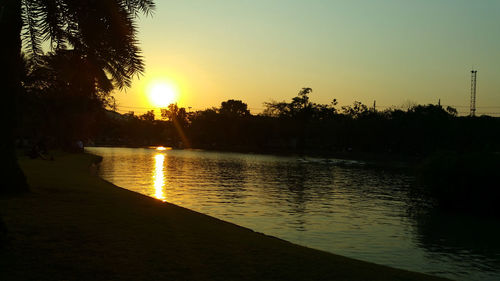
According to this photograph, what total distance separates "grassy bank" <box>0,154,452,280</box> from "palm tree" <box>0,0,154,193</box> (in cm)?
242

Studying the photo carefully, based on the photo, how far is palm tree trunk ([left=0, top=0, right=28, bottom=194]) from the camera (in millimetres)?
14125

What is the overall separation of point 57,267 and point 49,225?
3.16 m

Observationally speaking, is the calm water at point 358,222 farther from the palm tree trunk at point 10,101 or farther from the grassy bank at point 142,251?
the palm tree trunk at point 10,101

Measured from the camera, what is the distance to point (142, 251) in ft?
30.4

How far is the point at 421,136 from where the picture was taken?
3642 inches

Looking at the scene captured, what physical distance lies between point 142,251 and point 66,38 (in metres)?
6.84

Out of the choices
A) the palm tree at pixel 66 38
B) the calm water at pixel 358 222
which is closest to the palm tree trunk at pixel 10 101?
the palm tree at pixel 66 38

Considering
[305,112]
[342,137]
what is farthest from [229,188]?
[305,112]

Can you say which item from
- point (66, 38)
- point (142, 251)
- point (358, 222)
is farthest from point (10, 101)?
point (358, 222)

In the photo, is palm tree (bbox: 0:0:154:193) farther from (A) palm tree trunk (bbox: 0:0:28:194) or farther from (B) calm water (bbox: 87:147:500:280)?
(B) calm water (bbox: 87:147:500:280)

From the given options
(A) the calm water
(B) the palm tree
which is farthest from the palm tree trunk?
(A) the calm water

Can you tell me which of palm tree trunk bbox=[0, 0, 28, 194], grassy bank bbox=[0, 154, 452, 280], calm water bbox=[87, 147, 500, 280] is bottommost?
calm water bbox=[87, 147, 500, 280]

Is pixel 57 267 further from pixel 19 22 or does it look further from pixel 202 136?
pixel 202 136

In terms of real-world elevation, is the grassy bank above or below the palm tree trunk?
below
